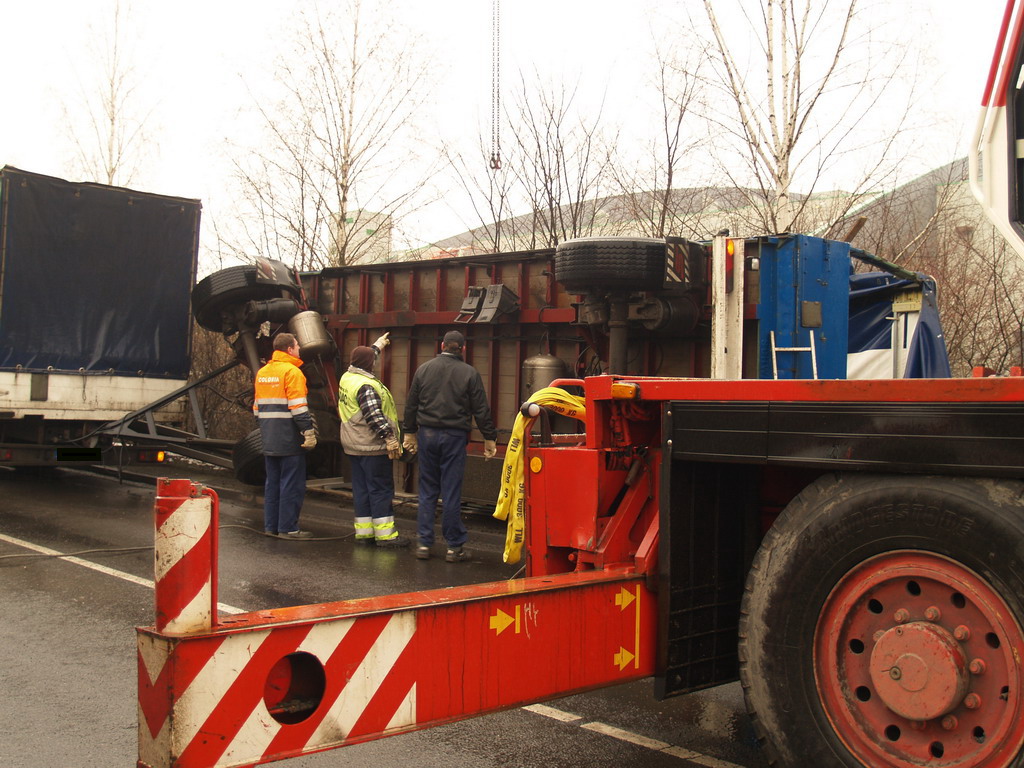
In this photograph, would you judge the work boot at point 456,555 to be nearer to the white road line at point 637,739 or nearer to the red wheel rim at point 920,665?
the white road line at point 637,739

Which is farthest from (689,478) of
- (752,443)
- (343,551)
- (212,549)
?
(343,551)

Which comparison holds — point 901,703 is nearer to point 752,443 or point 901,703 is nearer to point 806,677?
point 806,677

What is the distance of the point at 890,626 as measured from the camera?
269cm

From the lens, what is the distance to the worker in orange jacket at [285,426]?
845cm

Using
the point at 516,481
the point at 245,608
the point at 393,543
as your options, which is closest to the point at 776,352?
the point at 393,543

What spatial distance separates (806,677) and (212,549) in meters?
1.73

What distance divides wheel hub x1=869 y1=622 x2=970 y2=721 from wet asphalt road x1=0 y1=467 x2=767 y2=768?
1.21 metres

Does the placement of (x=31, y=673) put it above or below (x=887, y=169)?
below

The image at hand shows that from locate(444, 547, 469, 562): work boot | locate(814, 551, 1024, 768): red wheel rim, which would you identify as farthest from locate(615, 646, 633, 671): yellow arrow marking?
locate(444, 547, 469, 562): work boot

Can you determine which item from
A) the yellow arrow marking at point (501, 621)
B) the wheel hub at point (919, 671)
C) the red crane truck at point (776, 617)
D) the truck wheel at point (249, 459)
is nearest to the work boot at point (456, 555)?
the truck wheel at point (249, 459)

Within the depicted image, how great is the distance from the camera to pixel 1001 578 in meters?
2.46

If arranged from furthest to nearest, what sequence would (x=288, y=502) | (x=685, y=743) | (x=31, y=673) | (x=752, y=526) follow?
(x=288, y=502) → (x=31, y=673) → (x=685, y=743) → (x=752, y=526)

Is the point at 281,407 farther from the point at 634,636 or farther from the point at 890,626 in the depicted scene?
the point at 890,626

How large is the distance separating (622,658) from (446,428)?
15.5 ft
